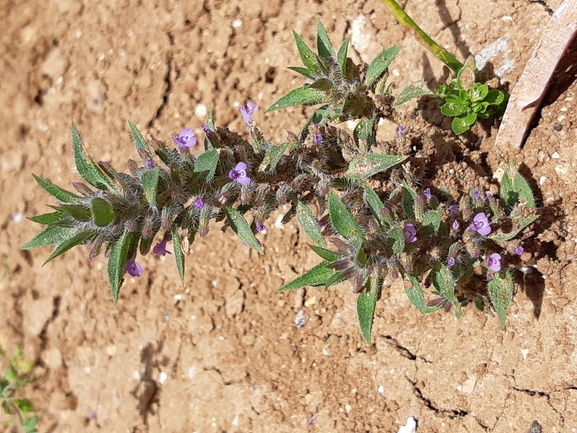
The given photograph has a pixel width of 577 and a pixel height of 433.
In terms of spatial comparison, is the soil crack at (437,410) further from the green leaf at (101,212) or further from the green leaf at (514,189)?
the green leaf at (101,212)

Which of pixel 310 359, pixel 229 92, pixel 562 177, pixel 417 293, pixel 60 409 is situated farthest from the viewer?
pixel 60 409

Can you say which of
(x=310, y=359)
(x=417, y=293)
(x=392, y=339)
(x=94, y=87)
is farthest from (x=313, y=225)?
(x=94, y=87)

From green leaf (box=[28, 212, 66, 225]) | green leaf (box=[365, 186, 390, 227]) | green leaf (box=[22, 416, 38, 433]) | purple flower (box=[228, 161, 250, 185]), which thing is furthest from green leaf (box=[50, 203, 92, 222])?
green leaf (box=[22, 416, 38, 433])

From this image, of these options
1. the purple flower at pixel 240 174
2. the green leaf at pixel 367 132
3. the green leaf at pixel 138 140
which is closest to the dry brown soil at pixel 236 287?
the green leaf at pixel 367 132

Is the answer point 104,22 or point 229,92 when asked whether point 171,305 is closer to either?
point 229,92

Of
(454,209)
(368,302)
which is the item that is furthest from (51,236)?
(454,209)
